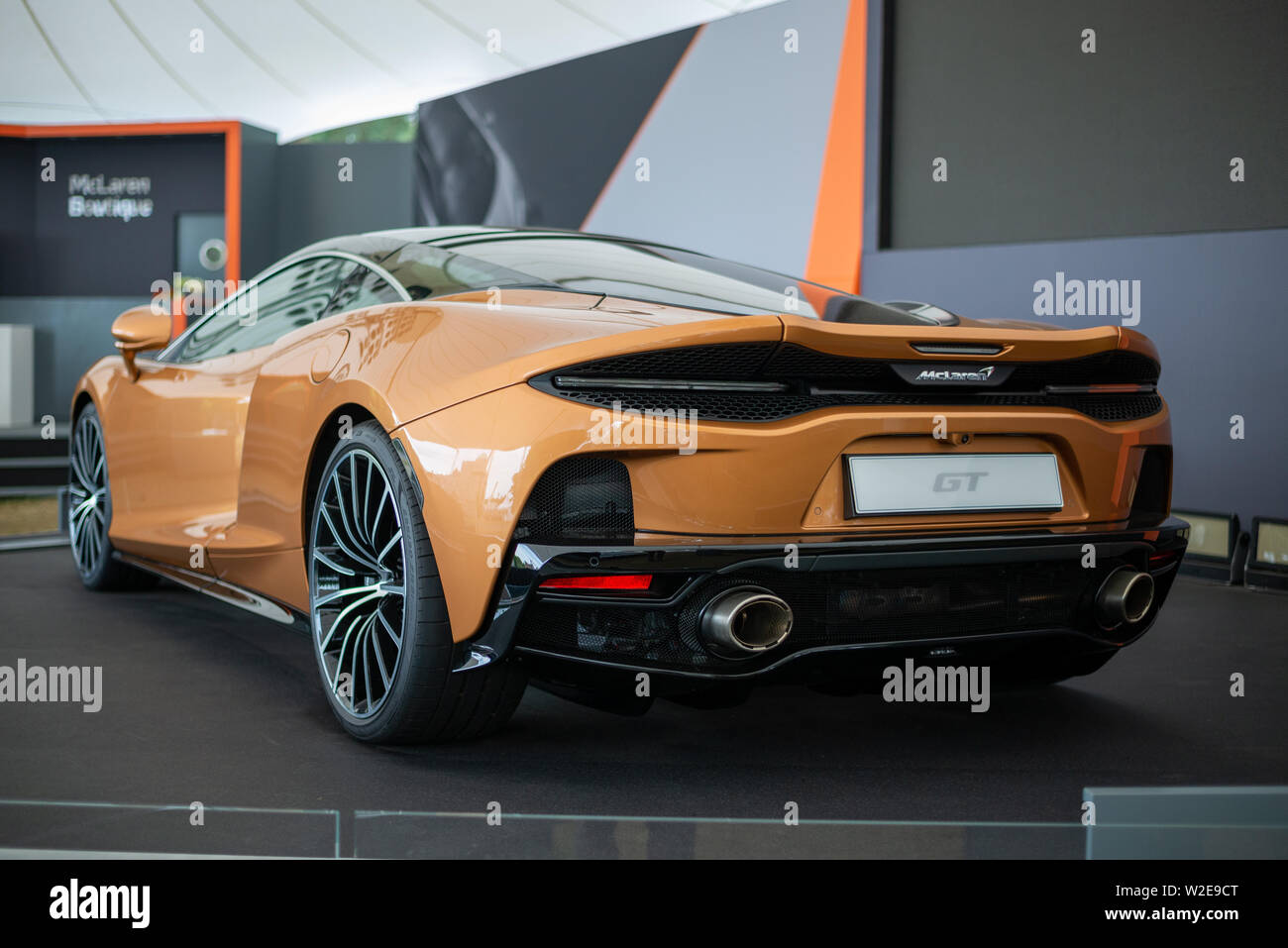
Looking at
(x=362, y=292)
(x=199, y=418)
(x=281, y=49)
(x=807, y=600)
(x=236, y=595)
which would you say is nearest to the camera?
(x=807, y=600)

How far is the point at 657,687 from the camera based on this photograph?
2.32 m

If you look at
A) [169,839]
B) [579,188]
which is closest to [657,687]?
[169,839]

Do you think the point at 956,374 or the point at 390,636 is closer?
the point at 956,374

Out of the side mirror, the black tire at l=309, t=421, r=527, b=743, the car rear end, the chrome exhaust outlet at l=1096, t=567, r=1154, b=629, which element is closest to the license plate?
the car rear end

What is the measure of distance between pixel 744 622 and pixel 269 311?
6.91 feet

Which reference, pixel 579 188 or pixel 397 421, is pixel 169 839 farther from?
pixel 579 188

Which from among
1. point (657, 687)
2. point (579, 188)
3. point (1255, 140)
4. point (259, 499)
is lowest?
point (657, 687)

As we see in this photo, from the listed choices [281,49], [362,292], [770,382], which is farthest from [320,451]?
[281,49]

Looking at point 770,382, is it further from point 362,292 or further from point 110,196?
point 110,196

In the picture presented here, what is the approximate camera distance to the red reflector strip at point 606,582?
2.21 metres

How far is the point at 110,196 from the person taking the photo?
53.3 ft

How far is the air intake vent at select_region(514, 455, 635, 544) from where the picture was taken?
224 centimetres

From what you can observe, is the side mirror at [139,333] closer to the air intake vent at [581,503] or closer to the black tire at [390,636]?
the black tire at [390,636]
